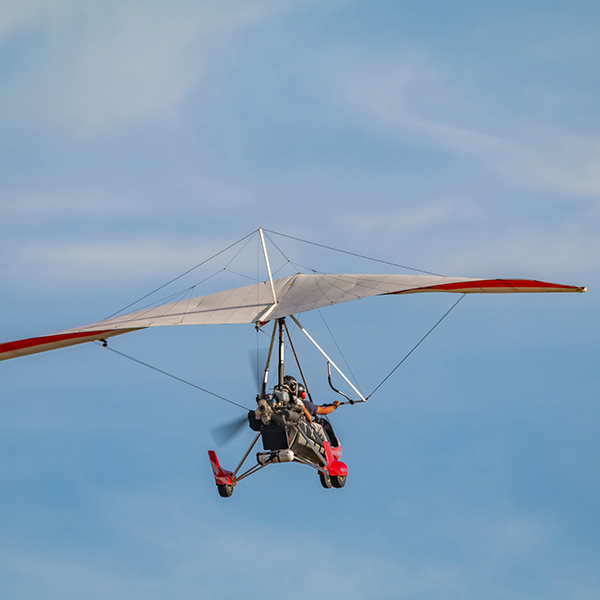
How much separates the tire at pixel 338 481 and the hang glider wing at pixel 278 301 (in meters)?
4.47

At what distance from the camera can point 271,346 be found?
2994 centimetres

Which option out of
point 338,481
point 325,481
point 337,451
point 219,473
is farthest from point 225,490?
point 337,451

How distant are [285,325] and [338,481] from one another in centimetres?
418

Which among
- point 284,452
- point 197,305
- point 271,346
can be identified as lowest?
point 284,452

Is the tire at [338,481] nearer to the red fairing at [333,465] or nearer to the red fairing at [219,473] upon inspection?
the red fairing at [333,465]

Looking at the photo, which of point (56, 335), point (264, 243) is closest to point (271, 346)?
point (264, 243)

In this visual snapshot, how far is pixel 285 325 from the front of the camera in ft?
101

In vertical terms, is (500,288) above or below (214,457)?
above

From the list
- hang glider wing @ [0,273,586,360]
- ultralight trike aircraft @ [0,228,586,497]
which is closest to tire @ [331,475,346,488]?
ultralight trike aircraft @ [0,228,586,497]

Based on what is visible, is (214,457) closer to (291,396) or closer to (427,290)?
(291,396)

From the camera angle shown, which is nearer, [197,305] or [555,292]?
[555,292]

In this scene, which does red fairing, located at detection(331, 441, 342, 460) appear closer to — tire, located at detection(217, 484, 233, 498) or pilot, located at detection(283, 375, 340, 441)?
pilot, located at detection(283, 375, 340, 441)

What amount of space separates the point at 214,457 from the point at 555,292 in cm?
935

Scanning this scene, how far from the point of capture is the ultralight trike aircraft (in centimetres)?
2895
